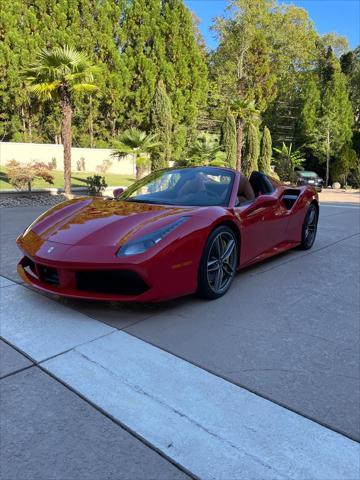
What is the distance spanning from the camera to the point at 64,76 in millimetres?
11578

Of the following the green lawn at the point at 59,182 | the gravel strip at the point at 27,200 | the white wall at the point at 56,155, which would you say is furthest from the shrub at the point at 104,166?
the gravel strip at the point at 27,200

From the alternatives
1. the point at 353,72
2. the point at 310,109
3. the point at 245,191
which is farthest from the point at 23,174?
the point at 353,72

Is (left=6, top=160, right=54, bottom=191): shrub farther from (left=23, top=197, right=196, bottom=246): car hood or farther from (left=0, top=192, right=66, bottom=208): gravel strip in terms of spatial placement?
(left=23, top=197, right=196, bottom=246): car hood

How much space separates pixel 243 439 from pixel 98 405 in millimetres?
698

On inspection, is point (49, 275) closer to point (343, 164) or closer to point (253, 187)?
point (253, 187)

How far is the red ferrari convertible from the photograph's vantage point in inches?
112

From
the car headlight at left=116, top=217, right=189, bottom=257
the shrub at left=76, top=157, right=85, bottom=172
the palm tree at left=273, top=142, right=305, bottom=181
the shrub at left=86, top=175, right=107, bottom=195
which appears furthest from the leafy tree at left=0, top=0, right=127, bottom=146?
the car headlight at left=116, top=217, right=189, bottom=257

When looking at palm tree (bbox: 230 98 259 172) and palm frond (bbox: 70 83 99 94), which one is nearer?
palm frond (bbox: 70 83 99 94)

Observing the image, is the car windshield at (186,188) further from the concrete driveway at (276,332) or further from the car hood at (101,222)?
the concrete driveway at (276,332)

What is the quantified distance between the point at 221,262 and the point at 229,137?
21.7m

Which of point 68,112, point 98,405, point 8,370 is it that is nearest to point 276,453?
point 98,405

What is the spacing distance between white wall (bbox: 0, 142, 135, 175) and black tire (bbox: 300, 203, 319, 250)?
55.8 ft

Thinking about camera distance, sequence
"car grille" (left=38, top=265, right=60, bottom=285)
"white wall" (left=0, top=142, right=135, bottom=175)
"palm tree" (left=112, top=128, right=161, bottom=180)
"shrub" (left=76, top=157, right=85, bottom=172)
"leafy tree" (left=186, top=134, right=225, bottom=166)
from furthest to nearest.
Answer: "shrub" (left=76, top=157, right=85, bottom=172)
"white wall" (left=0, top=142, right=135, bottom=175)
"leafy tree" (left=186, top=134, right=225, bottom=166)
"palm tree" (left=112, top=128, right=161, bottom=180)
"car grille" (left=38, top=265, right=60, bottom=285)

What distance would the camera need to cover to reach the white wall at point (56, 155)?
70.5 feet
